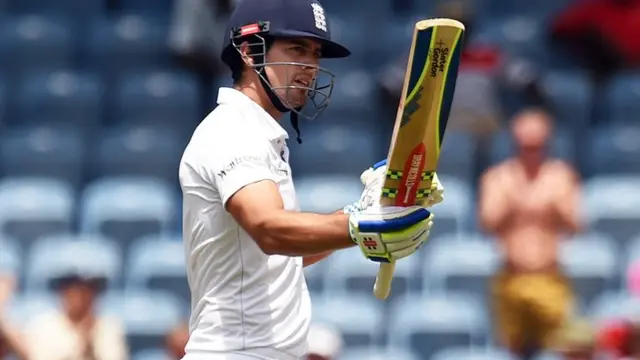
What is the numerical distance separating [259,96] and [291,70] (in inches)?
5.0

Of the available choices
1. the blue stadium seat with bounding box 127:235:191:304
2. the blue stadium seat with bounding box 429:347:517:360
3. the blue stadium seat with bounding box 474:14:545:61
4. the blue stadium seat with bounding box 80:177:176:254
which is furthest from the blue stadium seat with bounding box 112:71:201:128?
the blue stadium seat with bounding box 429:347:517:360

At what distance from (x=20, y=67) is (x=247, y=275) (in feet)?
21.3

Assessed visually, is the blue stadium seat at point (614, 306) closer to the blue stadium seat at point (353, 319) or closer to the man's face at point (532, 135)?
the man's face at point (532, 135)

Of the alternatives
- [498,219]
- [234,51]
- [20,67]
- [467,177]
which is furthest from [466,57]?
[234,51]

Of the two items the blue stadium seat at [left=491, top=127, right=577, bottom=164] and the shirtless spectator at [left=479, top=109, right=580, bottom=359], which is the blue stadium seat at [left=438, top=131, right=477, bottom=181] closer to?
the blue stadium seat at [left=491, top=127, right=577, bottom=164]

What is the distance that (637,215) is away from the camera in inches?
318

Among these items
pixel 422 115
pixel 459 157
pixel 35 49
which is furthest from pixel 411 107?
pixel 35 49

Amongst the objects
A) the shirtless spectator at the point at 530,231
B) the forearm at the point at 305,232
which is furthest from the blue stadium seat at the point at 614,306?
the forearm at the point at 305,232

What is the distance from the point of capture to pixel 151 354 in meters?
7.74

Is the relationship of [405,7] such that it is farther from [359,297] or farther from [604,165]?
[359,297]

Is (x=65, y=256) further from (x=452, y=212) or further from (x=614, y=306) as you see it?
A: (x=614, y=306)

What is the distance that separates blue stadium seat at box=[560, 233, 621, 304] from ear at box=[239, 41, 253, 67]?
4.06m

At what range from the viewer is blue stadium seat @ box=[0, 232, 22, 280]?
8.25m

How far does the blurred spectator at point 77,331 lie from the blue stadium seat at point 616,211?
2671 millimetres
